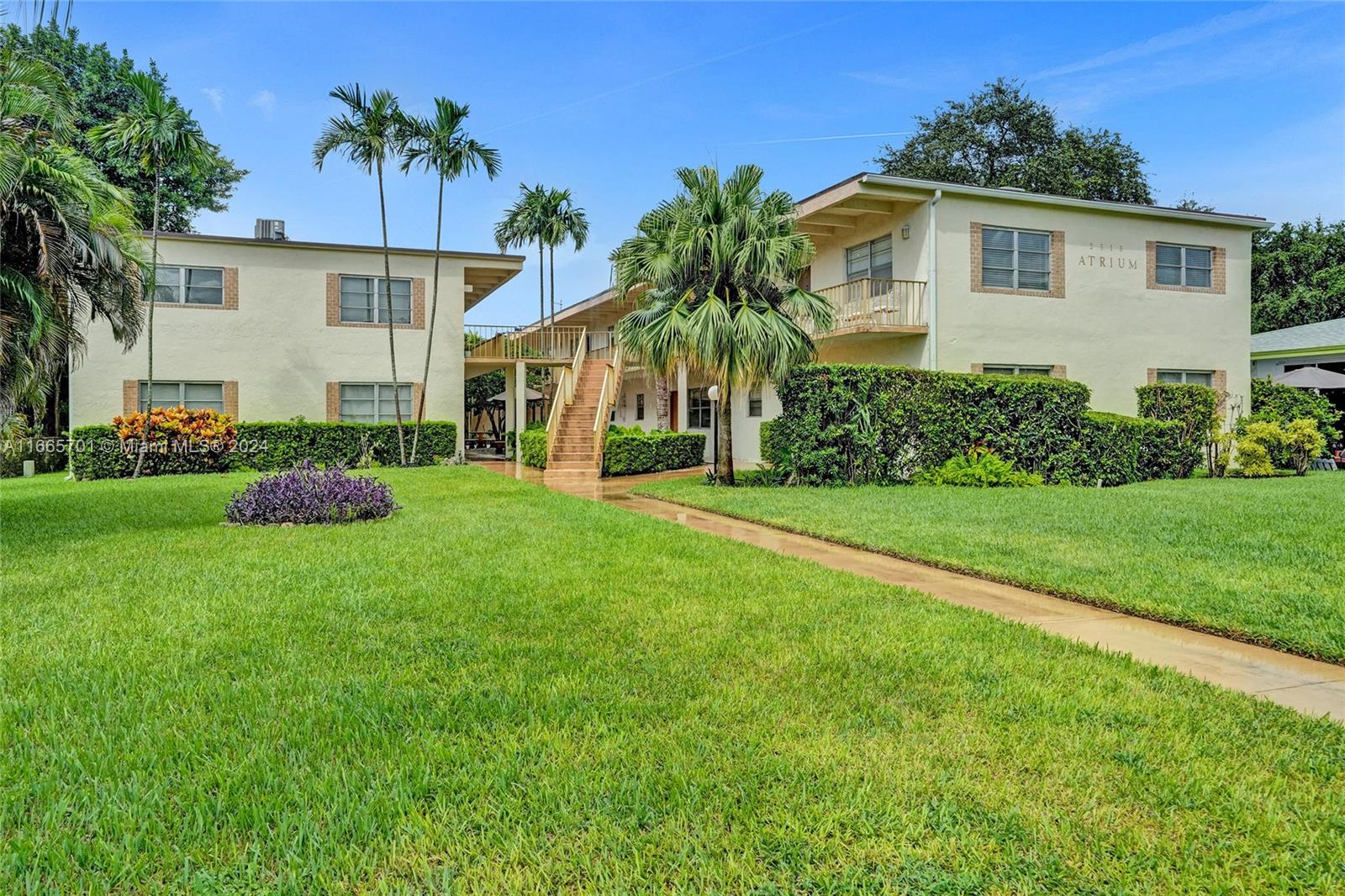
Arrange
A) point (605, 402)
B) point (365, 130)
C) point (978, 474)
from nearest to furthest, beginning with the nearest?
point (978, 474)
point (365, 130)
point (605, 402)

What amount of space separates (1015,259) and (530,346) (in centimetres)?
1341

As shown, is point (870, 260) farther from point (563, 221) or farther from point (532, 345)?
point (563, 221)

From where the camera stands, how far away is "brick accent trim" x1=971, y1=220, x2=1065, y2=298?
56.6 ft

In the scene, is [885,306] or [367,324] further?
[367,324]

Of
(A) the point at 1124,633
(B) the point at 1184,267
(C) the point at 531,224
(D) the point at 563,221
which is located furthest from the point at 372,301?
(B) the point at 1184,267

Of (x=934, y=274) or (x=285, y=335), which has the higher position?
(x=934, y=274)

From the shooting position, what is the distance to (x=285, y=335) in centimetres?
2025

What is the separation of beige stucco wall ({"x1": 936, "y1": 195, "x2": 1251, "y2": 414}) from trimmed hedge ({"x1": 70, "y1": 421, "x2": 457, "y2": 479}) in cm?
1296

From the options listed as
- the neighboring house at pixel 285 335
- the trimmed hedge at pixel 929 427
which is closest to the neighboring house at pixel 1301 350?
the trimmed hedge at pixel 929 427

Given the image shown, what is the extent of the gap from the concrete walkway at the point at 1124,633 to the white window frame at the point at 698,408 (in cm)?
1674

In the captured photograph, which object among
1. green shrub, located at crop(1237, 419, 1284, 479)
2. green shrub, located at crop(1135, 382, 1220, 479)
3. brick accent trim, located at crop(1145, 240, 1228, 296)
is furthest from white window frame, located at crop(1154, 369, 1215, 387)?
green shrub, located at crop(1237, 419, 1284, 479)

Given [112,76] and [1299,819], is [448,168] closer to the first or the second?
[112,76]

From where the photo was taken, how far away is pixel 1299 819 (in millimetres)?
2604

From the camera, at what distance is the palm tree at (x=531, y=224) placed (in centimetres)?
2950
